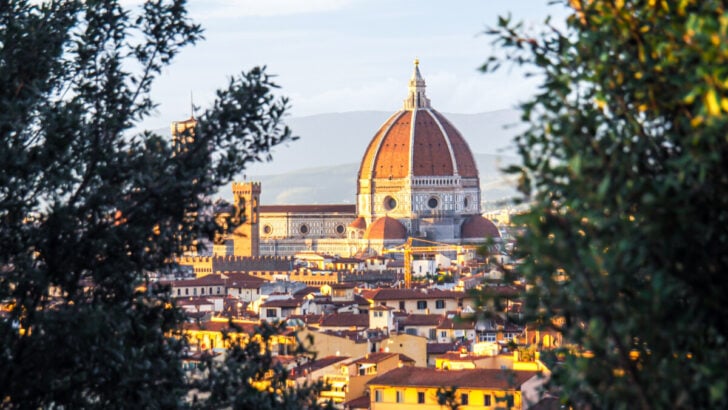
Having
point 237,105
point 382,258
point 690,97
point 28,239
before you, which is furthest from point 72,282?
point 382,258

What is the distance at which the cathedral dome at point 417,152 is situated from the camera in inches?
4528

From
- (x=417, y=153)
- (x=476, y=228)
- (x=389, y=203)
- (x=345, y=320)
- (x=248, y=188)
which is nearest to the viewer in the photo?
(x=345, y=320)

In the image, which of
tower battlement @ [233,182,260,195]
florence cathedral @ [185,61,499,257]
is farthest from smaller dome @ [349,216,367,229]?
tower battlement @ [233,182,260,195]

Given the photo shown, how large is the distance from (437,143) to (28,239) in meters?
110

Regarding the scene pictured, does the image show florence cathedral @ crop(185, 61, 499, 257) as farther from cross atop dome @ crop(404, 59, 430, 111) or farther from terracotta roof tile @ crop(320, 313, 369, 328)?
terracotta roof tile @ crop(320, 313, 369, 328)

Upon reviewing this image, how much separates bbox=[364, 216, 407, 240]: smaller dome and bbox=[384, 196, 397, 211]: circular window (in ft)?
21.7

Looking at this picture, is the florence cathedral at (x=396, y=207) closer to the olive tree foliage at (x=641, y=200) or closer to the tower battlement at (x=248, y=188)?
the tower battlement at (x=248, y=188)

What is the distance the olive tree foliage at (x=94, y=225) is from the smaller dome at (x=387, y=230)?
97424 mm

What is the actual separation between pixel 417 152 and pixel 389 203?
4.93m

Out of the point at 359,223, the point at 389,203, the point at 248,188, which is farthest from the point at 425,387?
the point at 389,203

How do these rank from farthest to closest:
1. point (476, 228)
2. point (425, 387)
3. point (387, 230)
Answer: point (476, 228) → point (387, 230) → point (425, 387)

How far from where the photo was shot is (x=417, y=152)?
116m

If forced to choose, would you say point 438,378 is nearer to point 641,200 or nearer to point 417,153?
point 641,200

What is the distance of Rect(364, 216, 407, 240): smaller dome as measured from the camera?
106m
